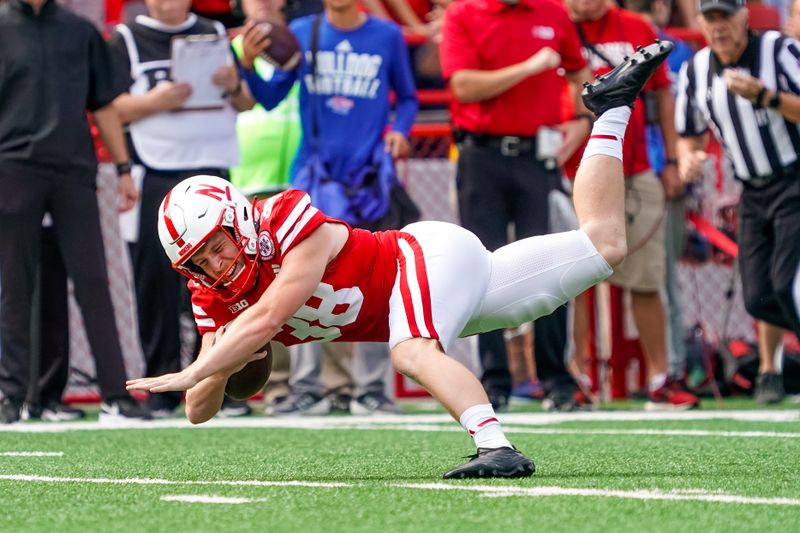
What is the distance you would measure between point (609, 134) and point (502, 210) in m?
2.70

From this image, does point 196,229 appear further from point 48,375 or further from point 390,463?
point 48,375

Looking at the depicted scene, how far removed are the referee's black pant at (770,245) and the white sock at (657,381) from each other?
2.87ft

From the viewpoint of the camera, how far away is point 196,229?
15.3 ft

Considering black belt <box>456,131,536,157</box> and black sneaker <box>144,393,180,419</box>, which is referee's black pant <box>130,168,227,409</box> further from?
black belt <box>456,131,536,157</box>

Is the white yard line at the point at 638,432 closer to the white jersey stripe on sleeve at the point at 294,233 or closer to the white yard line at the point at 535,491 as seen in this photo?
the white yard line at the point at 535,491

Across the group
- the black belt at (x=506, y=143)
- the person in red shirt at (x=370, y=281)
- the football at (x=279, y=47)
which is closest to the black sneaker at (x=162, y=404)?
the football at (x=279, y=47)

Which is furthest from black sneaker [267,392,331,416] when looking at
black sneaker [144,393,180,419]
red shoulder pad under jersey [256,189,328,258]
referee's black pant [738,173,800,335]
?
red shoulder pad under jersey [256,189,328,258]

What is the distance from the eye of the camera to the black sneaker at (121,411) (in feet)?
25.0

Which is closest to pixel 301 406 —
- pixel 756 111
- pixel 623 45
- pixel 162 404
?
pixel 162 404

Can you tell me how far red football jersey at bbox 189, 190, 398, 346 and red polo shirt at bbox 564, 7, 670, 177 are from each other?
3978mm

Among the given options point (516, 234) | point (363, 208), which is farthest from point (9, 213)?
point (516, 234)

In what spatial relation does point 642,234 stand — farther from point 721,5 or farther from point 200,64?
point 200,64

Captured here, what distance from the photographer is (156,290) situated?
823cm

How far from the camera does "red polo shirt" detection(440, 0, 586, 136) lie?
8305 millimetres
